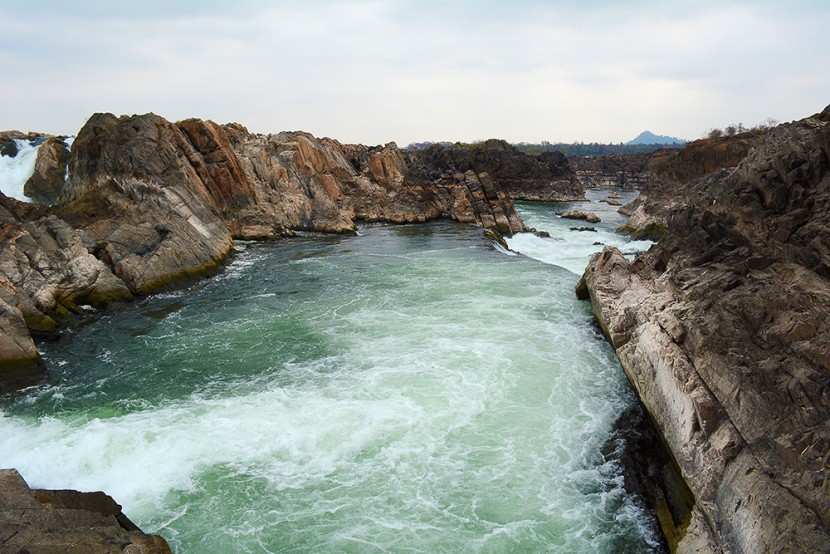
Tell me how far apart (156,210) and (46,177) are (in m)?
11.2

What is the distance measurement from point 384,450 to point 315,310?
987 centimetres

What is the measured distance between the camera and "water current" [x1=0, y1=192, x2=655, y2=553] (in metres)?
7.91

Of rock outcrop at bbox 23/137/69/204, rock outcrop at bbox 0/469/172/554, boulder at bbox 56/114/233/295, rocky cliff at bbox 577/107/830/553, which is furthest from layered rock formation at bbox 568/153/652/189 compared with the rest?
rock outcrop at bbox 0/469/172/554

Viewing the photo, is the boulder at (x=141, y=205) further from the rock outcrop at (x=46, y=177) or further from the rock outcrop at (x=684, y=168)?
the rock outcrop at (x=684, y=168)

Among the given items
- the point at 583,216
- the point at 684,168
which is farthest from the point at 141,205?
the point at 684,168

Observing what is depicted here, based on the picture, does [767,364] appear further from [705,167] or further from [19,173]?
[705,167]

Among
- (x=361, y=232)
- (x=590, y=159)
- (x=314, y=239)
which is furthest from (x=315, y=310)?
(x=590, y=159)

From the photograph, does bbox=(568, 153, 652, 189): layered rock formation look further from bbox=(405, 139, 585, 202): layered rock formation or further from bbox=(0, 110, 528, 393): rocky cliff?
bbox=(0, 110, 528, 393): rocky cliff

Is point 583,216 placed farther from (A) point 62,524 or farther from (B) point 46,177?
(A) point 62,524

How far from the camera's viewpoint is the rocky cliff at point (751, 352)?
6246mm

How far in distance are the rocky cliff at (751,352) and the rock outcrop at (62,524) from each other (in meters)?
7.56

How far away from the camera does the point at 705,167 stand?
1753 inches

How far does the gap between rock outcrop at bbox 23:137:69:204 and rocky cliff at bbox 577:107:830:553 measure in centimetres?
3166

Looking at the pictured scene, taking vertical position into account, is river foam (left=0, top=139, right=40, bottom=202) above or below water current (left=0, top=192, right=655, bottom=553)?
above
